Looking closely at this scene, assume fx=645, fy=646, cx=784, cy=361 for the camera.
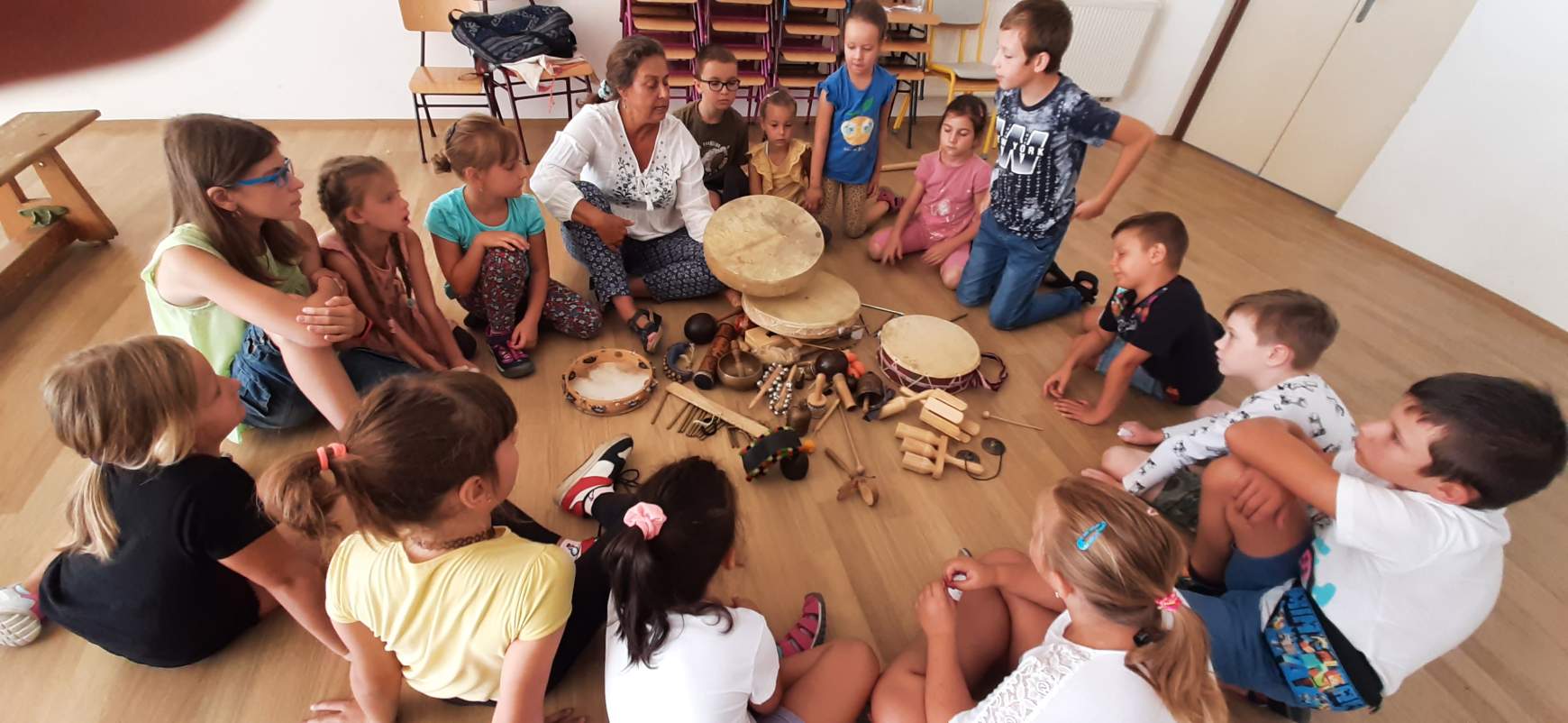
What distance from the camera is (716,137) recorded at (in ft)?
11.0

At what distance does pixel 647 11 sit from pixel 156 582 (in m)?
4.04

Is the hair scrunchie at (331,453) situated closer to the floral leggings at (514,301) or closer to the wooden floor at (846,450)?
the wooden floor at (846,450)

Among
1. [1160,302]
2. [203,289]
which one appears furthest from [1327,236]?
[203,289]

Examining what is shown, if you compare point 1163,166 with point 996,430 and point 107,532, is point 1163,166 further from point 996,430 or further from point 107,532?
point 107,532

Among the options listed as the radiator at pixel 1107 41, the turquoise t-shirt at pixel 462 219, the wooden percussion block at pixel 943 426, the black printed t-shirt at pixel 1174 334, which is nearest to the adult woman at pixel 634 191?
the turquoise t-shirt at pixel 462 219

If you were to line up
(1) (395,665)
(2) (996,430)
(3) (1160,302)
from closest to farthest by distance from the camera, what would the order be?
(1) (395,665), (3) (1160,302), (2) (996,430)

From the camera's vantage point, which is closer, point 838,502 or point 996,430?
point 838,502

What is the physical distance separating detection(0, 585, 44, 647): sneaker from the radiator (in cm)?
627

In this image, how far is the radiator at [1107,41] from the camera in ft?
16.9

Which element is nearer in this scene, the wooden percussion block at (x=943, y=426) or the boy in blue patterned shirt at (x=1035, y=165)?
the wooden percussion block at (x=943, y=426)

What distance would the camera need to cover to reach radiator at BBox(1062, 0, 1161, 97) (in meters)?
5.14

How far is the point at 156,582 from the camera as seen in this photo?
51.6 inches

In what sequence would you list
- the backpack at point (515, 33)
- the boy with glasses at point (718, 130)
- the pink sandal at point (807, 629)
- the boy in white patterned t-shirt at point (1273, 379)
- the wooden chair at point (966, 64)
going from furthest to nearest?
the wooden chair at point (966, 64)
the backpack at point (515, 33)
the boy with glasses at point (718, 130)
the boy in white patterned t-shirt at point (1273, 379)
the pink sandal at point (807, 629)

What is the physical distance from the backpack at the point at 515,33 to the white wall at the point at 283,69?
34 cm
